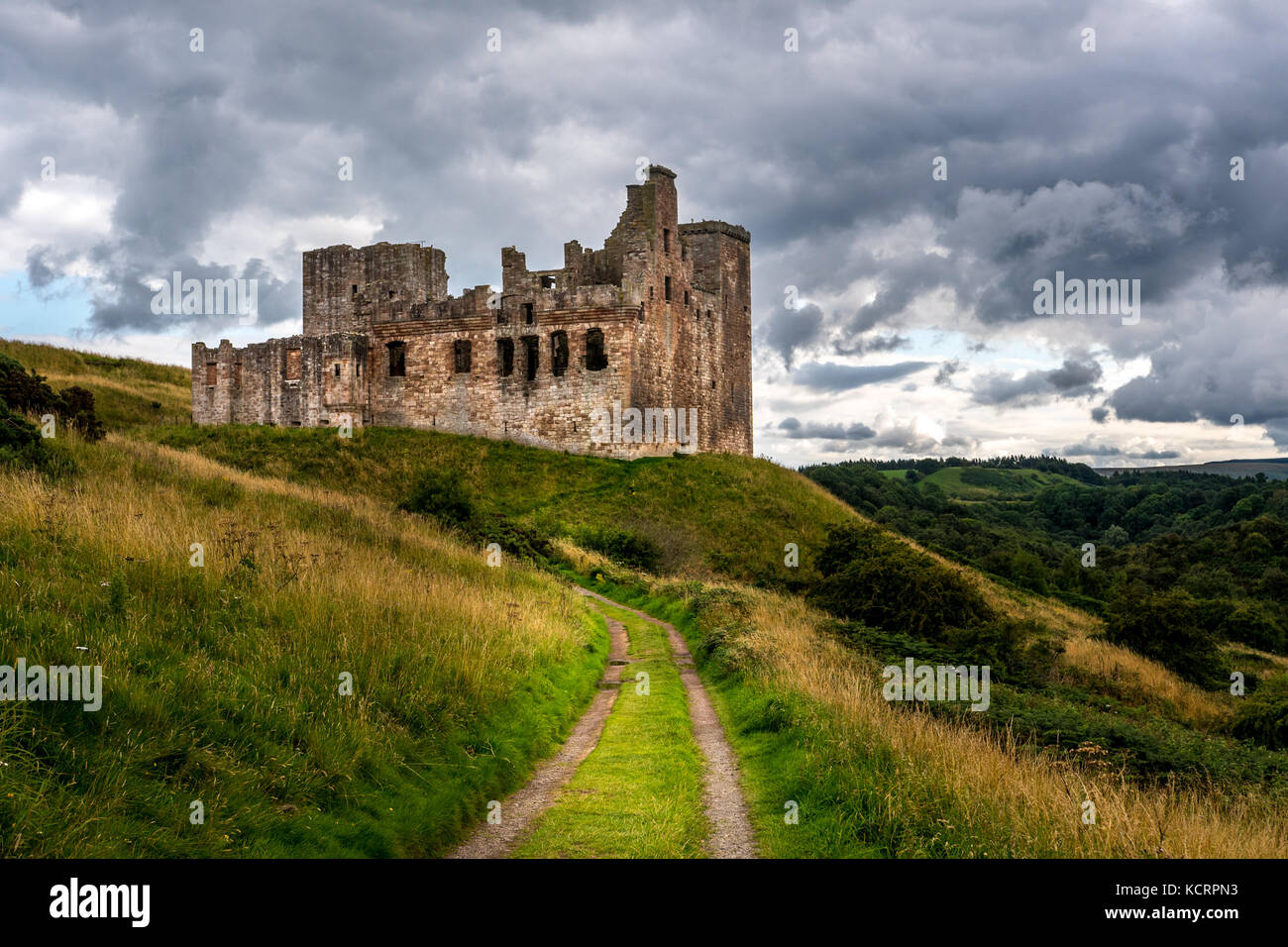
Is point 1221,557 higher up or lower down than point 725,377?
lower down

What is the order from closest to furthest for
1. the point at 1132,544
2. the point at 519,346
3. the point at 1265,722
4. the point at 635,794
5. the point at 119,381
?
1. the point at 635,794
2. the point at 1265,722
3. the point at 519,346
4. the point at 119,381
5. the point at 1132,544

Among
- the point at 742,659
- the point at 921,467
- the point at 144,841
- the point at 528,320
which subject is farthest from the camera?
the point at 921,467

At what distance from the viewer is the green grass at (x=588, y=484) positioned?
114ft

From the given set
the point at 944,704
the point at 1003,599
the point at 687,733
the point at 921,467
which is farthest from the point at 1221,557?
the point at 921,467

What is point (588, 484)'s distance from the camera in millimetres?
39500

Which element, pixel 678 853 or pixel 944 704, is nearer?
pixel 678 853

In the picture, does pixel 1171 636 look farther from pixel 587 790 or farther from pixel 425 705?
pixel 425 705

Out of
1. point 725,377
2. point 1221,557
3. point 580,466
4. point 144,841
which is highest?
point 725,377

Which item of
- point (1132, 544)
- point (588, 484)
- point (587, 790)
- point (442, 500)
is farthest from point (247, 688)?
point (1132, 544)

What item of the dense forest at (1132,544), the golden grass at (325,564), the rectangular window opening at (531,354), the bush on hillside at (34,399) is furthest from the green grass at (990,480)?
the golden grass at (325,564)

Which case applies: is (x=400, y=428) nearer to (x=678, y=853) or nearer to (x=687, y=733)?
(x=687, y=733)

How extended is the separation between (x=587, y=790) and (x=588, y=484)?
101 feet

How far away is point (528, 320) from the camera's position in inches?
1773

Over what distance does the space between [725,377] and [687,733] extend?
39.7 m
